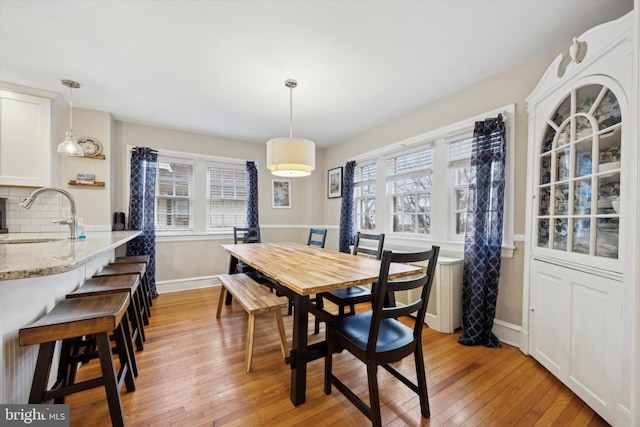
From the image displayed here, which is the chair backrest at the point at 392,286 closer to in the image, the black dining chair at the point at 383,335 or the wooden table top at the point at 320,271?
the black dining chair at the point at 383,335

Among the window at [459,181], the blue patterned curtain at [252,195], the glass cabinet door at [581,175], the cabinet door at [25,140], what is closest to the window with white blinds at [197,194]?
Answer: the blue patterned curtain at [252,195]

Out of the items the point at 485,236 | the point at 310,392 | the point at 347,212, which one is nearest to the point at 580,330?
the point at 485,236

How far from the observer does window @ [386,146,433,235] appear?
3.16 metres

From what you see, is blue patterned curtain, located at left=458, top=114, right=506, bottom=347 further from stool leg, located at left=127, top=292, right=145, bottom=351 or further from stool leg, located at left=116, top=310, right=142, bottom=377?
stool leg, located at left=127, top=292, right=145, bottom=351

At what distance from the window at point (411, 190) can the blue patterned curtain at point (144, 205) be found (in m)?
3.43

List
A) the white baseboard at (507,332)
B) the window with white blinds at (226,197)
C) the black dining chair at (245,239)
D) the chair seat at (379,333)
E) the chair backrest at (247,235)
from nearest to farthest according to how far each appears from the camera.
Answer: the chair seat at (379,333), the white baseboard at (507,332), the black dining chair at (245,239), the chair backrest at (247,235), the window with white blinds at (226,197)

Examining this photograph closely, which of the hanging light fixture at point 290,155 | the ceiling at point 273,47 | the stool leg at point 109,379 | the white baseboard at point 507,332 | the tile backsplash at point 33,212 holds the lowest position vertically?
the white baseboard at point 507,332

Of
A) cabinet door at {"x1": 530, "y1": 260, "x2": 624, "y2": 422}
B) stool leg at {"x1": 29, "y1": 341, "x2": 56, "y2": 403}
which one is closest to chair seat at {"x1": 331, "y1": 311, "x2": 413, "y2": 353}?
cabinet door at {"x1": 530, "y1": 260, "x2": 624, "y2": 422}

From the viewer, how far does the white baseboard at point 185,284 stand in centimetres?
377

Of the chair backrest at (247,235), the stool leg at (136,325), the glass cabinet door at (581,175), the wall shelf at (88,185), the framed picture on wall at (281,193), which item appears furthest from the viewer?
the framed picture on wall at (281,193)

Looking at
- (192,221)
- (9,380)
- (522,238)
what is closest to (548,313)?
(522,238)

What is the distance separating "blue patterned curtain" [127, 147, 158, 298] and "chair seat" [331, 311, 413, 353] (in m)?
3.12

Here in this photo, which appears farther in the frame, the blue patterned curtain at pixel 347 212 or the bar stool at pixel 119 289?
the blue patterned curtain at pixel 347 212

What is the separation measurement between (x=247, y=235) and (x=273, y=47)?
9.43 feet
